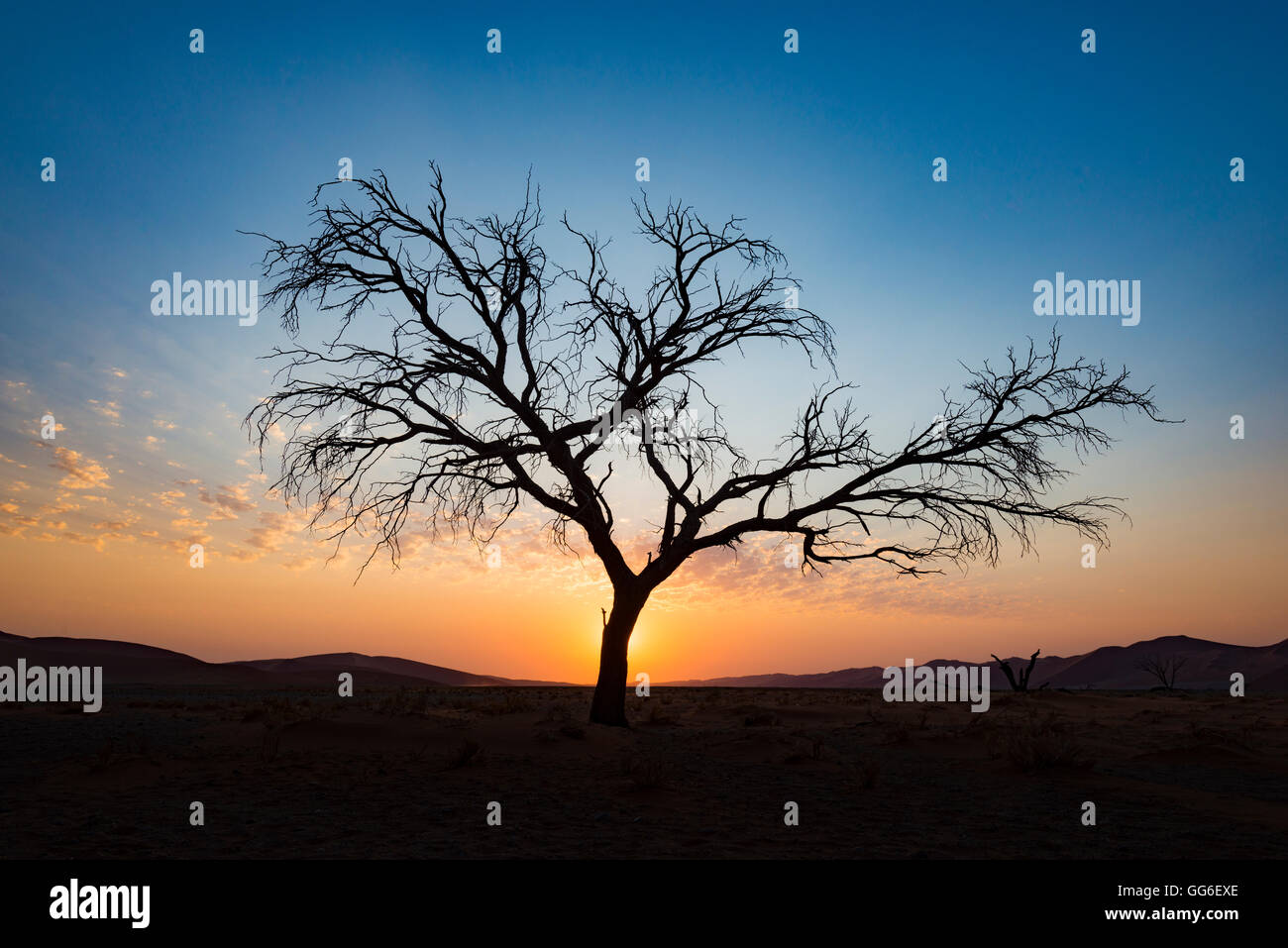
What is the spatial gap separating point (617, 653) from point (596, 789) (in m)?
6.86

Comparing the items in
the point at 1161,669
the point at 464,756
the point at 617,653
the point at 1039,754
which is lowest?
the point at 1161,669

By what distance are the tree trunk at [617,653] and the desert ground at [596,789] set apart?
1.51 meters

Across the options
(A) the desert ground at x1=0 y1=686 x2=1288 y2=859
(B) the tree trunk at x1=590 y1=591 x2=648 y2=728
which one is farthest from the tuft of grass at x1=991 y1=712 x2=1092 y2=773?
(B) the tree trunk at x1=590 y1=591 x2=648 y2=728

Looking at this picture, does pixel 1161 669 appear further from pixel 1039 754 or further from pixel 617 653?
pixel 617 653

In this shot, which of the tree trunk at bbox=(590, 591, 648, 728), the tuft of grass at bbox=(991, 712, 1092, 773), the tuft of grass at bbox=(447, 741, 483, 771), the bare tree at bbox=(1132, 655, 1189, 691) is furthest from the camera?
the bare tree at bbox=(1132, 655, 1189, 691)

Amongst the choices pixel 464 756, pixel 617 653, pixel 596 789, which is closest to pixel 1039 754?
pixel 596 789

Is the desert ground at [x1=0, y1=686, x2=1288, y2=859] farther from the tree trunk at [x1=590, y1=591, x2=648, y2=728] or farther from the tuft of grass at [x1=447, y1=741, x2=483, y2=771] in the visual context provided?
the tree trunk at [x1=590, y1=591, x2=648, y2=728]

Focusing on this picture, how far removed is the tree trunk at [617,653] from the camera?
17250 millimetres

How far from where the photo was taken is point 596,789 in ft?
34.5

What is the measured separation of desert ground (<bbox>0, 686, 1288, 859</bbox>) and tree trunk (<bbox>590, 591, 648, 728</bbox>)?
1510 mm

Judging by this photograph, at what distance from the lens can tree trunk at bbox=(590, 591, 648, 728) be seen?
17.2 metres

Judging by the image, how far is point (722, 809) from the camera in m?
9.48

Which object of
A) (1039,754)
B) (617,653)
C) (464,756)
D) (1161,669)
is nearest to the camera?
(464,756)

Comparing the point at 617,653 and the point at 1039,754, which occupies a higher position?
the point at 617,653
